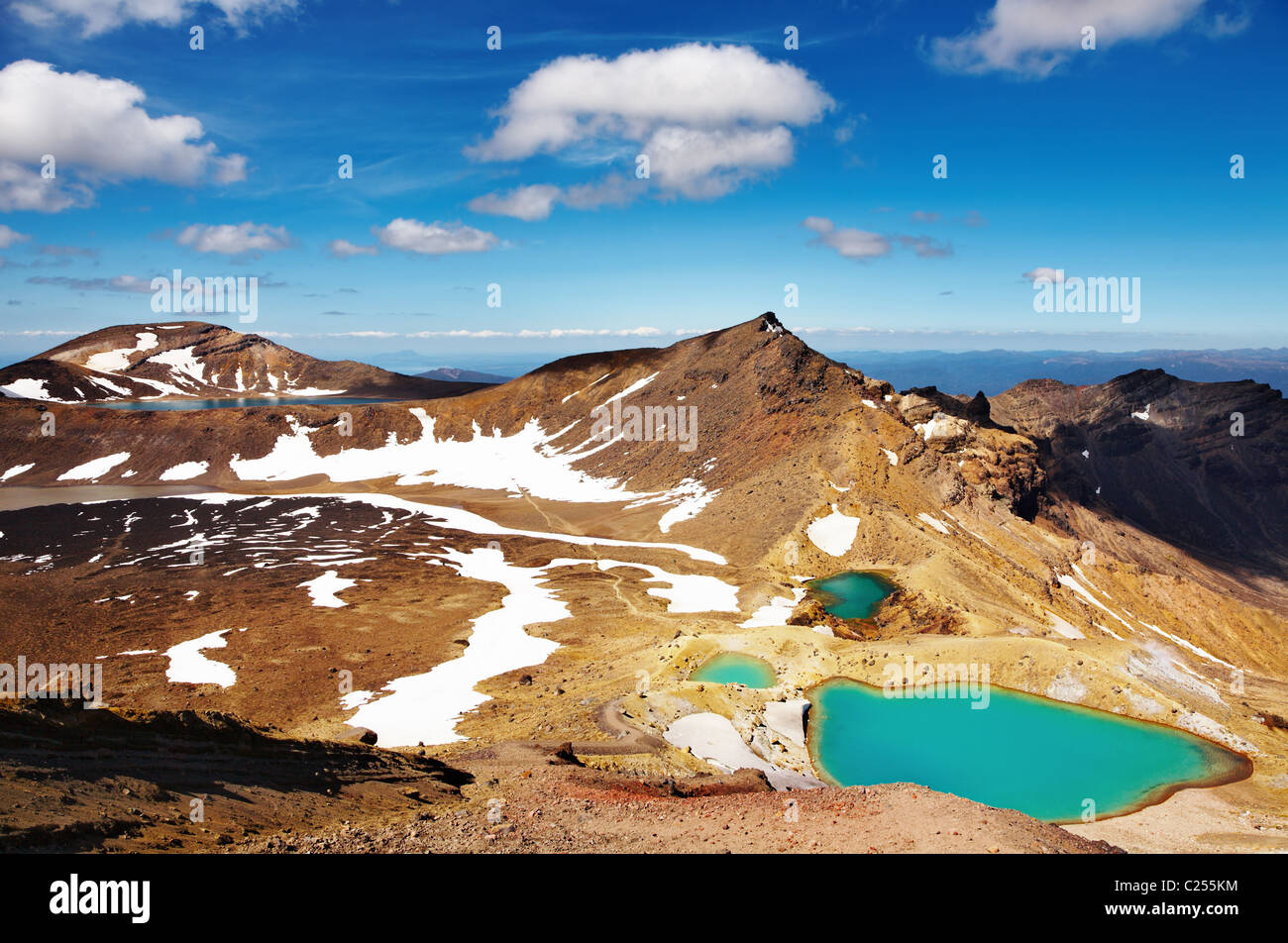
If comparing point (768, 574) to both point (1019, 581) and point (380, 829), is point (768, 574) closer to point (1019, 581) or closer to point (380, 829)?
point (1019, 581)

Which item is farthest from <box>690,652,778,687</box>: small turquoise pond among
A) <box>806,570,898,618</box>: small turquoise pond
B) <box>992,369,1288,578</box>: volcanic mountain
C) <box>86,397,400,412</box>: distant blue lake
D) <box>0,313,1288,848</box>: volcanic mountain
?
<box>86,397,400,412</box>: distant blue lake

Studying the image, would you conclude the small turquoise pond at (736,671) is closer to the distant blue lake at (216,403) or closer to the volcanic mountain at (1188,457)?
the volcanic mountain at (1188,457)

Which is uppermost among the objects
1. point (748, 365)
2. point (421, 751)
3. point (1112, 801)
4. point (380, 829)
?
point (748, 365)

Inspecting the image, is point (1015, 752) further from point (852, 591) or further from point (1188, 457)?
point (1188, 457)

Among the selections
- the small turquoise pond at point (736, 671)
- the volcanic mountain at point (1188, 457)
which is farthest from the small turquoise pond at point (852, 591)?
the volcanic mountain at point (1188, 457)

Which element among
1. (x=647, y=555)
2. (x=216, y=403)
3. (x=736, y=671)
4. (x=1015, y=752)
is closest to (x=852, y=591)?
(x=647, y=555)
